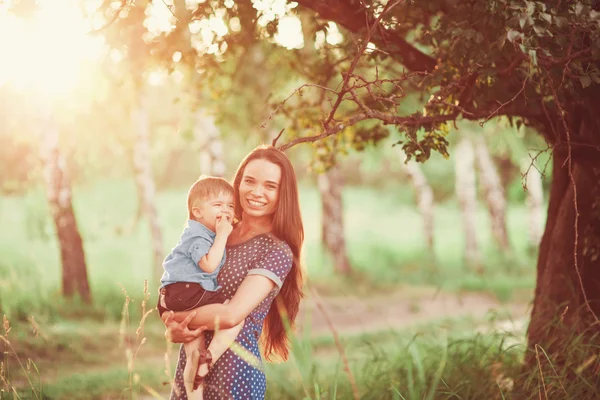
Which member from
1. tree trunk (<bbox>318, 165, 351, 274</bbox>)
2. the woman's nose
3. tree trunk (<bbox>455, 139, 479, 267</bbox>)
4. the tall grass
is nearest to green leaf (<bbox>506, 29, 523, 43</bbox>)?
the woman's nose

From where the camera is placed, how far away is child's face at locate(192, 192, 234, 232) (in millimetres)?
3256

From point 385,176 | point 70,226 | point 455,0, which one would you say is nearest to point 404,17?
point 455,0

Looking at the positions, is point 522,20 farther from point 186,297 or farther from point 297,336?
point 186,297

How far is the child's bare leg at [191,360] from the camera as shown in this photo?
118 inches

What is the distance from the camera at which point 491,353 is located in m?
5.14

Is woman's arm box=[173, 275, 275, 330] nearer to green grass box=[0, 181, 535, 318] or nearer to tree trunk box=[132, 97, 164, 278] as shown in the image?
green grass box=[0, 181, 535, 318]

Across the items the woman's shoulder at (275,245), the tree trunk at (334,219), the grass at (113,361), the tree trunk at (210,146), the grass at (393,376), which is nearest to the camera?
the woman's shoulder at (275,245)

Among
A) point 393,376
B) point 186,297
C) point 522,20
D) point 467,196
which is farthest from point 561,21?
point 467,196

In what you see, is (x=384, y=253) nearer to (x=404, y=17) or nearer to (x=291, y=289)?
(x=404, y=17)

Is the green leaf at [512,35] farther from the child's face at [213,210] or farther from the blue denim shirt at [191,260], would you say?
the blue denim shirt at [191,260]

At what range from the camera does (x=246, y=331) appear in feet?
10.5

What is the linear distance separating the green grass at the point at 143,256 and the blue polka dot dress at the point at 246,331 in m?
1.74

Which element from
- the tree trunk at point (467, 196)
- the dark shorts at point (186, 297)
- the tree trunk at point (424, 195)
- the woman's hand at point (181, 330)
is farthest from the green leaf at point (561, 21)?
the tree trunk at point (424, 195)

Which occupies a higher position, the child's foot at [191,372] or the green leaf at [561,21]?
the green leaf at [561,21]
